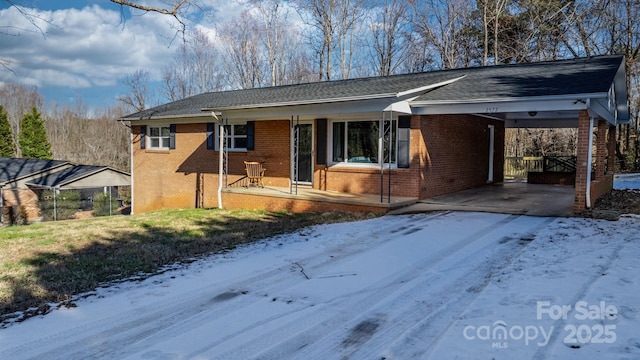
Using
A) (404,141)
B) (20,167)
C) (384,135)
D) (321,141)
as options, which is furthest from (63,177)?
(404,141)

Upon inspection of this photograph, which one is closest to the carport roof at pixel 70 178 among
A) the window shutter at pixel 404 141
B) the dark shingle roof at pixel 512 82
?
the dark shingle roof at pixel 512 82

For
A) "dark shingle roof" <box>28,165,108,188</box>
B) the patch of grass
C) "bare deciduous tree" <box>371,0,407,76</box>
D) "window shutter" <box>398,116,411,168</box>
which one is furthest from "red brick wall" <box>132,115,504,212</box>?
"bare deciduous tree" <box>371,0,407,76</box>

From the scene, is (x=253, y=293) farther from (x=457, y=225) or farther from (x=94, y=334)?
(x=457, y=225)

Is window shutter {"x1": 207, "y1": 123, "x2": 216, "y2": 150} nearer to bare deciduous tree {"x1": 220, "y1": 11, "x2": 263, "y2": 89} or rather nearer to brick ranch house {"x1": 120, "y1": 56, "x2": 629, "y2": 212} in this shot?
brick ranch house {"x1": 120, "y1": 56, "x2": 629, "y2": 212}

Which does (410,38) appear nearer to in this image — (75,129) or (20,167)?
(20,167)

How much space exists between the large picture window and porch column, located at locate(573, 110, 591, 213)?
444 centimetres

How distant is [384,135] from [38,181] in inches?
766

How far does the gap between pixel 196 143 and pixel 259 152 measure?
10.3 ft

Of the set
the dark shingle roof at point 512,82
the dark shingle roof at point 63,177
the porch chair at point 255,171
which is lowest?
the dark shingle roof at point 63,177

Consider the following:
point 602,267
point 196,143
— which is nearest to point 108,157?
point 196,143

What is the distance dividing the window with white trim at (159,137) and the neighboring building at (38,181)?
20.0ft

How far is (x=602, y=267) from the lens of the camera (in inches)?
209

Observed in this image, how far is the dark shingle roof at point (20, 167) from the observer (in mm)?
22375

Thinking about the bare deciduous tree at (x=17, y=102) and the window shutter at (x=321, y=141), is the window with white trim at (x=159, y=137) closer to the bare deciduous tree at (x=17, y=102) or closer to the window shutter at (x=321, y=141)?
the window shutter at (x=321, y=141)
